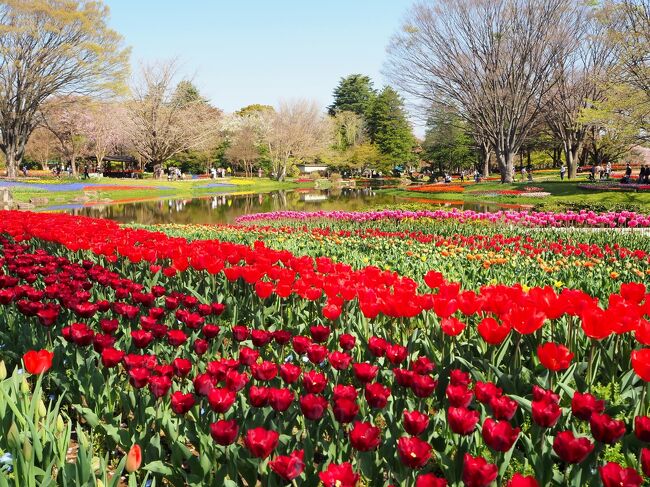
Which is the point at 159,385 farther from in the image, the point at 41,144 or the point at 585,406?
the point at 41,144

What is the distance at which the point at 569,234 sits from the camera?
30.7ft

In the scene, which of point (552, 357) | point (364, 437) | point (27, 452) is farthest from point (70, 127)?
point (364, 437)

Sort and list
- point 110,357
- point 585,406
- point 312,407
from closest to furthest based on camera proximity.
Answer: point 585,406, point 312,407, point 110,357

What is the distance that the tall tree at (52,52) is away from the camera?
31.2m

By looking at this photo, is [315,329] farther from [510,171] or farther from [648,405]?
[510,171]

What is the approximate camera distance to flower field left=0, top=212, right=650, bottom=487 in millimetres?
1687

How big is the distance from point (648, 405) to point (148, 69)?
49055 millimetres

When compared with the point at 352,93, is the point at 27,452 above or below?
below

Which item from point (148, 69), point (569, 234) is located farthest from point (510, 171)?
point (148, 69)

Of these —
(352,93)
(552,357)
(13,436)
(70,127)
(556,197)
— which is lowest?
(13,436)

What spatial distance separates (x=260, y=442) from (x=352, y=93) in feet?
272

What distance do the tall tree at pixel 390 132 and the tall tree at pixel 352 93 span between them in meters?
14.4

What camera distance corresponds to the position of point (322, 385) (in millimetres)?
1975

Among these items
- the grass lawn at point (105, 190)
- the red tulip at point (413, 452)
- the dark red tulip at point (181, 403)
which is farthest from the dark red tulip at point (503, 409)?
the grass lawn at point (105, 190)
